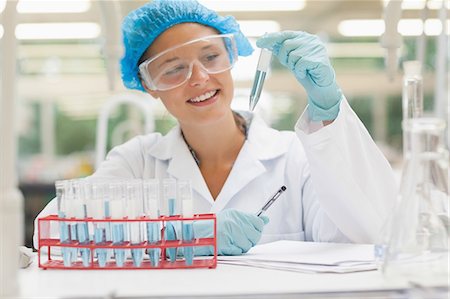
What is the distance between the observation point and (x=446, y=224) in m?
1.09

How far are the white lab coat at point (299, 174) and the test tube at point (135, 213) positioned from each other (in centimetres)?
28

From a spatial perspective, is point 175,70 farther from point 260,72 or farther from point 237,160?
point 237,160

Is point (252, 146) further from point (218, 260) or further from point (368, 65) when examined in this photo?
point (368, 65)

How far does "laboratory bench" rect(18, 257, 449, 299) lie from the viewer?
990mm

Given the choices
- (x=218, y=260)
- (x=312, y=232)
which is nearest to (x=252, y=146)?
(x=312, y=232)

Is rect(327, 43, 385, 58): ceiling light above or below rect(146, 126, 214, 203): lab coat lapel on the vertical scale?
above

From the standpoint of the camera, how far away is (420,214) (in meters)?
1.09

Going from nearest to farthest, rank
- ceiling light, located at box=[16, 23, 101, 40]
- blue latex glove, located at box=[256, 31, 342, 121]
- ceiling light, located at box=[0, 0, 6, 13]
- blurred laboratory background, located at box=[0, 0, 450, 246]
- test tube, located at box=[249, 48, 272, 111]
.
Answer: ceiling light, located at box=[0, 0, 6, 13] < blue latex glove, located at box=[256, 31, 342, 121] < test tube, located at box=[249, 48, 272, 111] < blurred laboratory background, located at box=[0, 0, 450, 246] < ceiling light, located at box=[16, 23, 101, 40]

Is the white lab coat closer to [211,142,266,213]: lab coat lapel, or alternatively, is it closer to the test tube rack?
[211,142,266,213]: lab coat lapel

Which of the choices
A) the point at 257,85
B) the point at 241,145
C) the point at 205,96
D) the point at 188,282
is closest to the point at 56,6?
the point at 241,145

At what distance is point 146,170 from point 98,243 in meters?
0.81

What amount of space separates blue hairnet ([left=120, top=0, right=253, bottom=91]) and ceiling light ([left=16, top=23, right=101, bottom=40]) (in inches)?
228

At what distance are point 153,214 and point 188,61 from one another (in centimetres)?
63

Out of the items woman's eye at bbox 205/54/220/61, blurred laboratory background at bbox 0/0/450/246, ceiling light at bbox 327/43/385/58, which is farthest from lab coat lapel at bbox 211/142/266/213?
ceiling light at bbox 327/43/385/58
